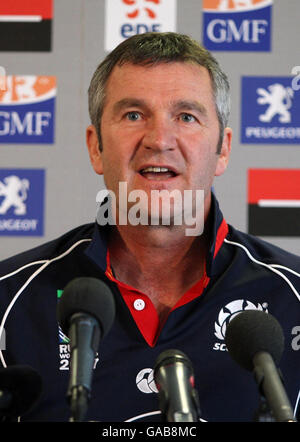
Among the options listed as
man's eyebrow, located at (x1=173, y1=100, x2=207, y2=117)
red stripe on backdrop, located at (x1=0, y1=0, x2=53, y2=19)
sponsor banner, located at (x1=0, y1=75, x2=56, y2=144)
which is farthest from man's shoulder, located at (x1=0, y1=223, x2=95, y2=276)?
red stripe on backdrop, located at (x1=0, y1=0, x2=53, y2=19)

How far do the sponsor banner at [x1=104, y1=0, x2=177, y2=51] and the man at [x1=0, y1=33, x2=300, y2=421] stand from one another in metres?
0.87

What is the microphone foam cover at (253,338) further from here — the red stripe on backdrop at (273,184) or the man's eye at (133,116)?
the red stripe on backdrop at (273,184)

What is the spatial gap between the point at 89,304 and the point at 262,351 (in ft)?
0.64

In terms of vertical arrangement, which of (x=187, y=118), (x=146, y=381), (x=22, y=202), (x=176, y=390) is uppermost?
(x=187, y=118)

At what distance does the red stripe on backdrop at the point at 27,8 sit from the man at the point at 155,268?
96 centimetres

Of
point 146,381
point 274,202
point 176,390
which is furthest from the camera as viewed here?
point 274,202

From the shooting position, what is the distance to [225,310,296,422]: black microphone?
0.64 m

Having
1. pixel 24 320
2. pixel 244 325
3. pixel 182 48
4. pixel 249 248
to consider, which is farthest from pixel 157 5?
pixel 244 325

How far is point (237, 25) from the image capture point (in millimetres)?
2213

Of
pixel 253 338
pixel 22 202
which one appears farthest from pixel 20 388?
pixel 22 202

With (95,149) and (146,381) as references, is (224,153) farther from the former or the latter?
(146,381)

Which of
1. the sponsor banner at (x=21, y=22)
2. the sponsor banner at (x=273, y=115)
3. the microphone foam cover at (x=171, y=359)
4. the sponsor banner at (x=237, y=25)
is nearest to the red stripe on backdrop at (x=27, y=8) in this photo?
the sponsor banner at (x=21, y=22)

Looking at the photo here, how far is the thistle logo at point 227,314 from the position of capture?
125 centimetres

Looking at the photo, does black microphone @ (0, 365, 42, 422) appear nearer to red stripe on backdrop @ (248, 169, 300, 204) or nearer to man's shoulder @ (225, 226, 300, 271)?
man's shoulder @ (225, 226, 300, 271)
